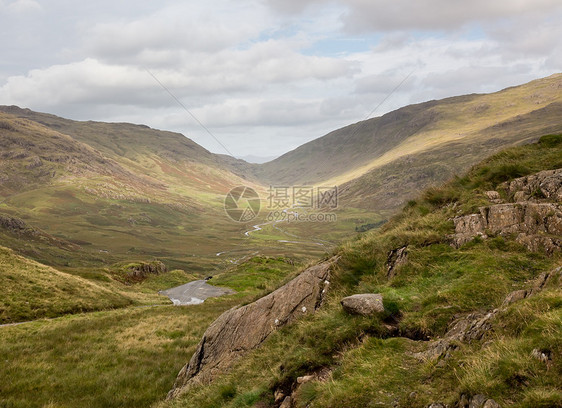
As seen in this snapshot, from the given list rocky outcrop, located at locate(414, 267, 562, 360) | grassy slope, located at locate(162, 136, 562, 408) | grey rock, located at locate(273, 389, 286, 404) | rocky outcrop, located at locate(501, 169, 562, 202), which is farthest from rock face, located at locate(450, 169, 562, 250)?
grey rock, located at locate(273, 389, 286, 404)

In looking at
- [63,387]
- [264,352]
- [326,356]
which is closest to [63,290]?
[63,387]

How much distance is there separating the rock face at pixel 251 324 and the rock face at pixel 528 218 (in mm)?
5963

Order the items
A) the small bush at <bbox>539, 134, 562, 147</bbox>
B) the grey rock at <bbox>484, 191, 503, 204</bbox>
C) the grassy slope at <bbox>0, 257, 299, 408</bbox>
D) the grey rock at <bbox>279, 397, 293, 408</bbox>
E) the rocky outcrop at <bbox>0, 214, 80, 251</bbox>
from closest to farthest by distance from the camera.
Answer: the grey rock at <bbox>279, 397, 293, 408</bbox> < the grey rock at <bbox>484, 191, 503, 204</bbox> < the grassy slope at <bbox>0, 257, 299, 408</bbox> < the small bush at <bbox>539, 134, 562, 147</bbox> < the rocky outcrop at <bbox>0, 214, 80, 251</bbox>

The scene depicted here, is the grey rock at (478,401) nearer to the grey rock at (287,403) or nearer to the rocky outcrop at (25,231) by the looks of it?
the grey rock at (287,403)

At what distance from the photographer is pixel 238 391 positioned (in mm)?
10516

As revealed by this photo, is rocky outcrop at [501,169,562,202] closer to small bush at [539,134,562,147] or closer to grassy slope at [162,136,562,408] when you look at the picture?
grassy slope at [162,136,562,408]

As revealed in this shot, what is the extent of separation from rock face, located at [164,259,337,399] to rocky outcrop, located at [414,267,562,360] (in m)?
5.40

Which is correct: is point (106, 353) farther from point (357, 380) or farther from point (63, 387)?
point (357, 380)

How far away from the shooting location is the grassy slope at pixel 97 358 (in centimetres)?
1522

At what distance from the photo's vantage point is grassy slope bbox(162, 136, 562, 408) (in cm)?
607

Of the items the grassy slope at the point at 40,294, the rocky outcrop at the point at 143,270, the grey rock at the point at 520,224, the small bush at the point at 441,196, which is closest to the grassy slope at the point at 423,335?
the small bush at the point at 441,196

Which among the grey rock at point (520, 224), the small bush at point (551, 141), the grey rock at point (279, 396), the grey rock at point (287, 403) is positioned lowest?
the grey rock at point (279, 396)

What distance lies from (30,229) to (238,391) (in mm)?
184899

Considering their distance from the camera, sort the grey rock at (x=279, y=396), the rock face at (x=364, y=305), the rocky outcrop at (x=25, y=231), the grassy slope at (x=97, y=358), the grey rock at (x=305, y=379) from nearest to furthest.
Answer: the grey rock at (x=305, y=379) → the grey rock at (x=279, y=396) → the rock face at (x=364, y=305) → the grassy slope at (x=97, y=358) → the rocky outcrop at (x=25, y=231)
